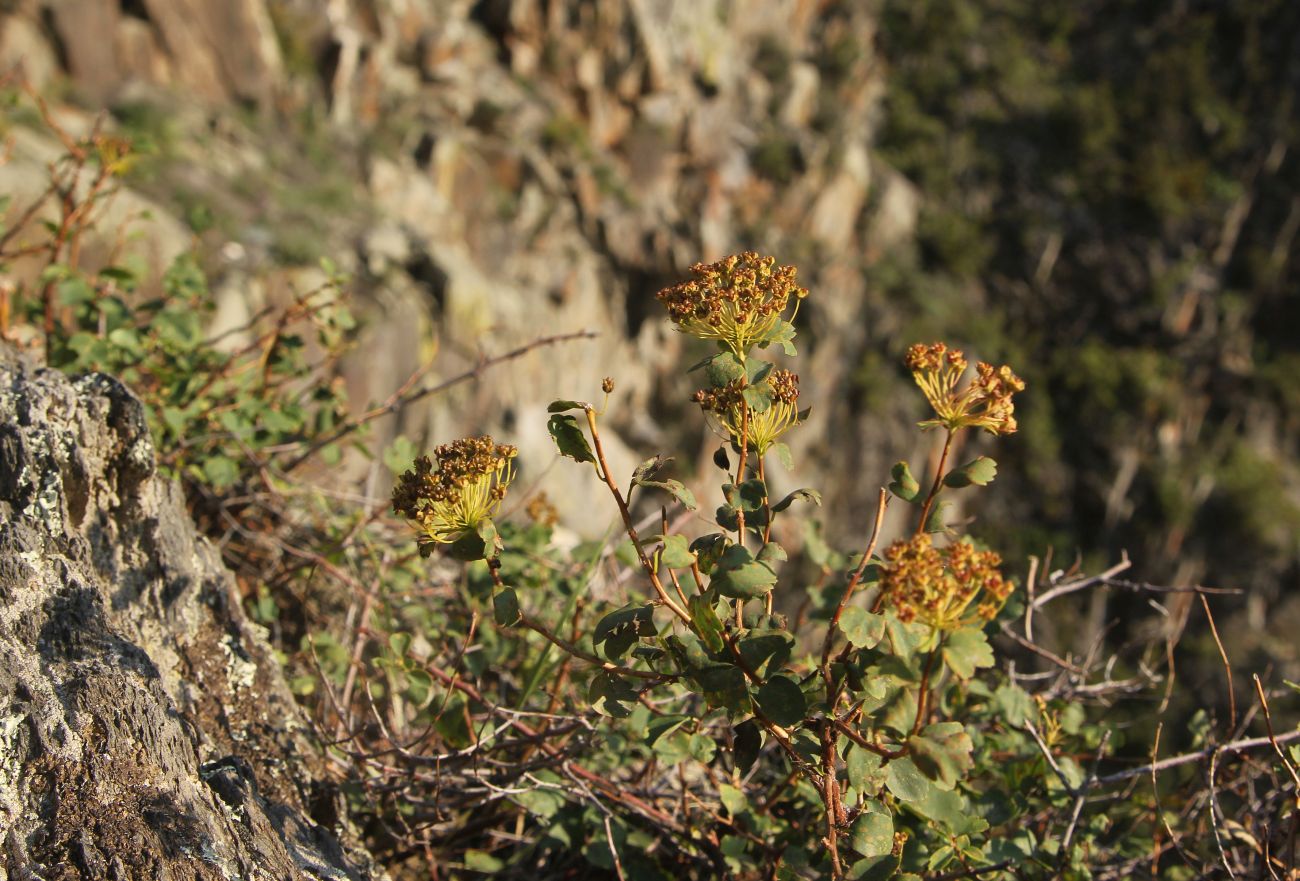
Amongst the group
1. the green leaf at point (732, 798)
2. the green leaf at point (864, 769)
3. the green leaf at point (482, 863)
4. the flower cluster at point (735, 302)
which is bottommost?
the green leaf at point (864, 769)

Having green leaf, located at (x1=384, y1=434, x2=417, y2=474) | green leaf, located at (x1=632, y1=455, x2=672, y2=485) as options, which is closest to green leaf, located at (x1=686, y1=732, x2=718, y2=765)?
green leaf, located at (x1=632, y1=455, x2=672, y2=485)

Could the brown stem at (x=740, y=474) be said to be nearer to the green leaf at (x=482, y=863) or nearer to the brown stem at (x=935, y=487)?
the brown stem at (x=935, y=487)

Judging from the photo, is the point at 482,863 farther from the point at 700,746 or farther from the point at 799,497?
the point at 799,497

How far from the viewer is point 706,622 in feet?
2.61

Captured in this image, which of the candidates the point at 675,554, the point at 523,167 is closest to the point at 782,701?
the point at 675,554

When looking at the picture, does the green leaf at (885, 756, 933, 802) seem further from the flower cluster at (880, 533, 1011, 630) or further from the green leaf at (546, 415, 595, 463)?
the green leaf at (546, 415, 595, 463)

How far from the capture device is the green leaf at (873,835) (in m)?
0.80

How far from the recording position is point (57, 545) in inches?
37.9

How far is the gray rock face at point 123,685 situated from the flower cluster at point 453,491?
291 millimetres

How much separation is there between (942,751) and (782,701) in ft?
0.41

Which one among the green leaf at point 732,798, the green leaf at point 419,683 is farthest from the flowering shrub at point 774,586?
the green leaf at point 419,683

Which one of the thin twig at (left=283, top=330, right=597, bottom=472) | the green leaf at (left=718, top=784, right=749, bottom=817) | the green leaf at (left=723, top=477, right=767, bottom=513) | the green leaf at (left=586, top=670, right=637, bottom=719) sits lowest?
the green leaf at (left=718, top=784, right=749, bottom=817)

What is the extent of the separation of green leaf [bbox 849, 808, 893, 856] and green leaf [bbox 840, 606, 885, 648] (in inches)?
6.8

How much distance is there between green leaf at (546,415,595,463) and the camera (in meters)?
0.79
